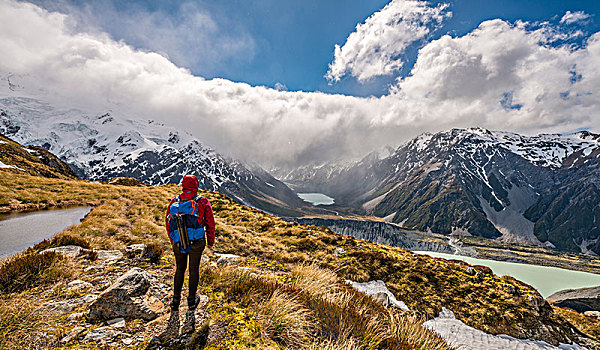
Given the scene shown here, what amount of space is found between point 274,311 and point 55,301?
170 inches

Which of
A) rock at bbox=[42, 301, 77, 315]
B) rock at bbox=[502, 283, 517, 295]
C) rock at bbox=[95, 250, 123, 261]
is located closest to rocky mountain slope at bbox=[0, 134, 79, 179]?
rock at bbox=[95, 250, 123, 261]

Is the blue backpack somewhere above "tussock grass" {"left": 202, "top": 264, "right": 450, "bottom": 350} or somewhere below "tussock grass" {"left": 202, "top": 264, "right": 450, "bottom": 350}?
above

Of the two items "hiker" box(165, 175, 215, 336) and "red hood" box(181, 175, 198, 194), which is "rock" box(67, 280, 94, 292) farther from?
"red hood" box(181, 175, 198, 194)

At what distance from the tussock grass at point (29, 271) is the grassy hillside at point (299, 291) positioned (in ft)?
0.27

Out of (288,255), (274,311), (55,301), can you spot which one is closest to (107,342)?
(55,301)

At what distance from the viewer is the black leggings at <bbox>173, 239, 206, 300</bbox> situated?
4.86 m

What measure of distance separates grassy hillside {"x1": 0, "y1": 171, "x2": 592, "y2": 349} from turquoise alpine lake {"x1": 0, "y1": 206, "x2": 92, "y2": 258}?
1.51 meters

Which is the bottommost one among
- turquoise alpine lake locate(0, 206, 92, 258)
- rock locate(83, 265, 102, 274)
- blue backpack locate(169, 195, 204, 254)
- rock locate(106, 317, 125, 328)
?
turquoise alpine lake locate(0, 206, 92, 258)

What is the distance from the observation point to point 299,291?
5637 mm

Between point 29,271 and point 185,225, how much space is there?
12.8 feet

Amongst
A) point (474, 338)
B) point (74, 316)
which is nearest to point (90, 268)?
point (74, 316)

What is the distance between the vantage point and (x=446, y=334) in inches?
321

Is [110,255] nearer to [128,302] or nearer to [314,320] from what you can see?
[128,302]

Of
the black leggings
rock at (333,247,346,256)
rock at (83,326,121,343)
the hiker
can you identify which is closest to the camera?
rock at (83,326,121,343)
